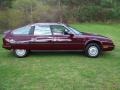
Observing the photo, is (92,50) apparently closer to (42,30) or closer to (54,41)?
(54,41)

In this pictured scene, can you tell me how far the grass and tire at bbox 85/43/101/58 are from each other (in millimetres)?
266

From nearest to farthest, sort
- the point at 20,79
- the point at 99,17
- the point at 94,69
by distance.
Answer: the point at 20,79
the point at 94,69
the point at 99,17

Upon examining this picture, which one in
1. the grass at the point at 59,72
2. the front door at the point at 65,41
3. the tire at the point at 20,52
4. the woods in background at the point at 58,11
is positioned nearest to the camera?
the grass at the point at 59,72

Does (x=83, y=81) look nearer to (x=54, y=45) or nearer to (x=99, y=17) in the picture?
(x=54, y=45)

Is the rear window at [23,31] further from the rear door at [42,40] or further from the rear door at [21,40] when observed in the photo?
the rear door at [42,40]

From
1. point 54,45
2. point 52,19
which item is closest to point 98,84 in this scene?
point 54,45

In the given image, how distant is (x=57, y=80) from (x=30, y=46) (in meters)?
4.29

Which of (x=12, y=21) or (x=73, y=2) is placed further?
Answer: (x=73, y=2)

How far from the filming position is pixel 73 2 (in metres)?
36.8

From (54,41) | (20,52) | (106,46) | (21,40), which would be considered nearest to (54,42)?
(54,41)

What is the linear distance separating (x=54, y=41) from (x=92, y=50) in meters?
1.71

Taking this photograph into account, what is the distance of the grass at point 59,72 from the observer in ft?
30.6

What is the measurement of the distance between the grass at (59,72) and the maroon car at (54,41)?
1.30 ft

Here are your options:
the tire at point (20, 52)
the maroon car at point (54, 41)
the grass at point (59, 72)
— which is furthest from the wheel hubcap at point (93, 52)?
the tire at point (20, 52)
